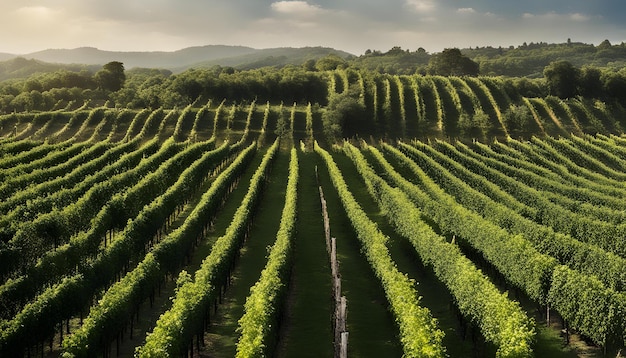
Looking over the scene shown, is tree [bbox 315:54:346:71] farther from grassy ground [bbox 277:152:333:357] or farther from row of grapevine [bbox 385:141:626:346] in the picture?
row of grapevine [bbox 385:141:626:346]

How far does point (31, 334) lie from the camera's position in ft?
79.6

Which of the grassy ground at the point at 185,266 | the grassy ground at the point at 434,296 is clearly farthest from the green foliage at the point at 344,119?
the grassy ground at the point at 434,296

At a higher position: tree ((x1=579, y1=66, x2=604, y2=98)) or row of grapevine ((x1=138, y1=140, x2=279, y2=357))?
tree ((x1=579, y1=66, x2=604, y2=98))

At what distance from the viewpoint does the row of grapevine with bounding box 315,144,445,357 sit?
20562mm

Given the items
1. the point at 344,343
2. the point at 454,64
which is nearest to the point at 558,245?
the point at 344,343

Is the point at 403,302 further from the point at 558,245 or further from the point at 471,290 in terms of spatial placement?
the point at 558,245

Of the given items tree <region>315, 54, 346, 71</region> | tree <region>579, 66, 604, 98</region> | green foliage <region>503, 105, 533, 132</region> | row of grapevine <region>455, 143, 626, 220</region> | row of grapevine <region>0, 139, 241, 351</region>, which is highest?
tree <region>315, 54, 346, 71</region>

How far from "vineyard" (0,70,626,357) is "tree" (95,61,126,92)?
272 feet

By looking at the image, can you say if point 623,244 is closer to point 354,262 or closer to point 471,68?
point 354,262

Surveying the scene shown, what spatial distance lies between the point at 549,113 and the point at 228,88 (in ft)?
232

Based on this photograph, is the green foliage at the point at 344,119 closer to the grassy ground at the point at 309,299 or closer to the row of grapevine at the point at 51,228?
the grassy ground at the point at 309,299

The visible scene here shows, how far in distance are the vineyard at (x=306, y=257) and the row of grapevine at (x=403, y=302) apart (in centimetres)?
12

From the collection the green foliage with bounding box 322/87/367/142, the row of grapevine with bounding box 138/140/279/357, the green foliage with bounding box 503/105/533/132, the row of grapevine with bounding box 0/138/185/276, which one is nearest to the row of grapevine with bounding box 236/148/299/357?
the row of grapevine with bounding box 138/140/279/357

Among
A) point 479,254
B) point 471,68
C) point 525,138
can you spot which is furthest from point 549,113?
point 479,254
